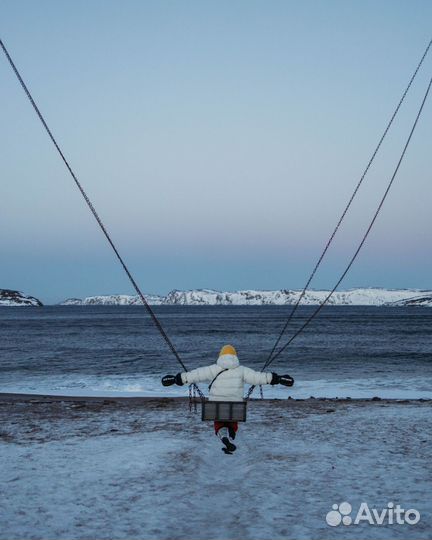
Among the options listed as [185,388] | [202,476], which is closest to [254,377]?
[202,476]

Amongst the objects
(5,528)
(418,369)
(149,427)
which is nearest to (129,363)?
(418,369)

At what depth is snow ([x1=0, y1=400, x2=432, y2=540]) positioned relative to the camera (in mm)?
6477

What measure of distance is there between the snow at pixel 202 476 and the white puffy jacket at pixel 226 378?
1219 mm

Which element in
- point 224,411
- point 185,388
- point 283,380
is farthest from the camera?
point 185,388

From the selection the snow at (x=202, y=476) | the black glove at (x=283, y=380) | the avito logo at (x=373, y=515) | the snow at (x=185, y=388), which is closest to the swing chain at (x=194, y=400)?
the snow at (x=202, y=476)

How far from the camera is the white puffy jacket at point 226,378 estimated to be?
374 inches

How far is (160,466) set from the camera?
30.4 feet

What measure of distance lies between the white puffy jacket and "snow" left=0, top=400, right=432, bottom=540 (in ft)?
4.00

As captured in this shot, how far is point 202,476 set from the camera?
861cm

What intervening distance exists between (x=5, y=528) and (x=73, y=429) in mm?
6462

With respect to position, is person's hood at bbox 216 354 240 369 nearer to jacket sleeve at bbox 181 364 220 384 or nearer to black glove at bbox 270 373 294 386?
jacket sleeve at bbox 181 364 220 384

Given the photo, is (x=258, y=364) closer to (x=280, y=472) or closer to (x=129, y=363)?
(x=129, y=363)

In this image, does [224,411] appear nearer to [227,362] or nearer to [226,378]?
[226,378]

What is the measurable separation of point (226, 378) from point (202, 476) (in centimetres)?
172
